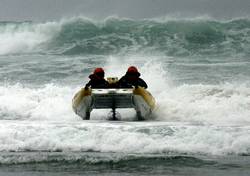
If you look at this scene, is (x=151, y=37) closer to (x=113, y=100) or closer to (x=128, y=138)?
(x=113, y=100)

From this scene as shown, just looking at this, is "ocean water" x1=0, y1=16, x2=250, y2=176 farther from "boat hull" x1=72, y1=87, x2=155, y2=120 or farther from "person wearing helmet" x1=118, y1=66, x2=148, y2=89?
"person wearing helmet" x1=118, y1=66, x2=148, y2=89

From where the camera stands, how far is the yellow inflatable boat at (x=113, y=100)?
1447 cm

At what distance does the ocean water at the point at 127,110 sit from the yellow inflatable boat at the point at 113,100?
0.37m

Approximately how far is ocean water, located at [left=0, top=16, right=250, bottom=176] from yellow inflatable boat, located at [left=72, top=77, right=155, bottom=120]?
37 cm

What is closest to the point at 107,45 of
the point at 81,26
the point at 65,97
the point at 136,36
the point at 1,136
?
the point at 136,36

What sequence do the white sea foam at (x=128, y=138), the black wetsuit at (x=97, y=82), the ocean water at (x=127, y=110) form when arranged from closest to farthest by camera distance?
the ocean water at (x=127, y=110) → the white sea foam at (x=128, y=138) → the black wetsuit at (x=97, y=82)

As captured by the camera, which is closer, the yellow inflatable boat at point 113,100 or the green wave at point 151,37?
the yellow inflatable boat at point 113,100

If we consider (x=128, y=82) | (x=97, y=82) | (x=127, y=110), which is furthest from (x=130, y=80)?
(x=127, y=110)

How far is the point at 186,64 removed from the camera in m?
24.5

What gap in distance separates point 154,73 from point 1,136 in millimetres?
A: 9657

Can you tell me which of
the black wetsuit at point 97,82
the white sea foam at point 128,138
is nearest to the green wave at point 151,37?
the black wetsuit at point 97,82

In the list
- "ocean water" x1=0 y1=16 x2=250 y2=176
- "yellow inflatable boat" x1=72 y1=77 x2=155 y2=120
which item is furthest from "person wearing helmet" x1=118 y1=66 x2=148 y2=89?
"ocean water" x1=0 y1=16 x2=250 y2=176

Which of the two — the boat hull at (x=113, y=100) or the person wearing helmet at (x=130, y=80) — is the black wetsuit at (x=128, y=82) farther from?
the boat hull at (x=113, y=100)

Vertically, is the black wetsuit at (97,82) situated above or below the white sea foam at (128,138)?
above
